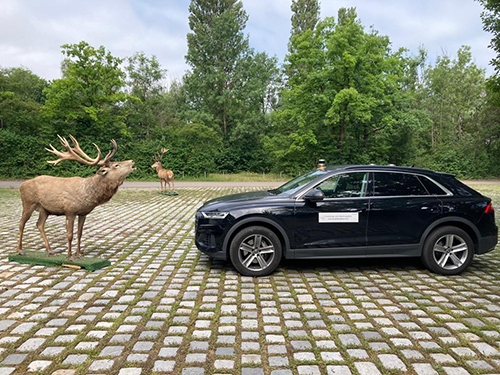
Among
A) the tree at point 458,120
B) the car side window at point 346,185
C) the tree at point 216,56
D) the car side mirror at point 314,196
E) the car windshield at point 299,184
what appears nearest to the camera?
the car side mirror at point 314,196

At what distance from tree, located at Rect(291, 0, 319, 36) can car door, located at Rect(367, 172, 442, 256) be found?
147 ft

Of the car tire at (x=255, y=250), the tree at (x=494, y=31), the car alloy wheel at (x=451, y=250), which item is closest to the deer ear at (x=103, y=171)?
the car tire at (x=255, y=250)

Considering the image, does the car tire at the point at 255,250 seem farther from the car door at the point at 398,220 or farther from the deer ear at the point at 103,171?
the deer ear at the point at 103,171

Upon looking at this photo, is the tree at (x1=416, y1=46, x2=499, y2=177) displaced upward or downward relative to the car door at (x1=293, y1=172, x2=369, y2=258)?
upward

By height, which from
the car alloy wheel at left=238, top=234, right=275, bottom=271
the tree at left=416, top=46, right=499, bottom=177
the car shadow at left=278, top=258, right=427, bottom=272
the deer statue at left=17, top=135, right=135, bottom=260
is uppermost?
the tree at left=416, top=46, right=499, bottom=177

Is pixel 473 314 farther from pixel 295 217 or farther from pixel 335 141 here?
pixel 335 141

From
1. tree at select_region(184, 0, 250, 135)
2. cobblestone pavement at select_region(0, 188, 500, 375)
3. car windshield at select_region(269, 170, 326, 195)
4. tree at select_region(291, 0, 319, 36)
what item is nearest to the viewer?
cobblestone pavement at select_region(0, 188, 500, 375)

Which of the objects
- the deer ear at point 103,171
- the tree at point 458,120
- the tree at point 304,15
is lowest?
the deer ear at point 103,171

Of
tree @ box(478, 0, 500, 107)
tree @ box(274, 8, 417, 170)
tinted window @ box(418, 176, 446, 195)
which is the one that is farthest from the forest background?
tinted window @ box(418, 176, 446, 195)

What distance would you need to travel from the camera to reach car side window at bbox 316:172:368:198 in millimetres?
5371

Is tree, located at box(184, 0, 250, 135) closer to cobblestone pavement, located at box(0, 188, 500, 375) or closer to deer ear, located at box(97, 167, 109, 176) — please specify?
deer ear, located at box(97, 167, 109, 176)

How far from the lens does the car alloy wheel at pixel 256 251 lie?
205 inches

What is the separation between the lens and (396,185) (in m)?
5.48

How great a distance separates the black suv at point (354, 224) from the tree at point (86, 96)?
2812cm
